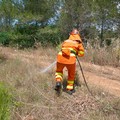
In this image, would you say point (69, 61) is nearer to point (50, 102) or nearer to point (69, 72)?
point (69, 72)

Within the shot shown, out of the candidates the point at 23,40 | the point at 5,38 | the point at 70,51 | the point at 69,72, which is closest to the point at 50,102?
the point at 69,72

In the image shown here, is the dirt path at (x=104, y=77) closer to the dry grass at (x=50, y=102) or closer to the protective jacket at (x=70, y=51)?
the dry grass at (x=50, y=102)

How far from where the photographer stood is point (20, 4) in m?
20.4

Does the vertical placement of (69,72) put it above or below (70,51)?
below

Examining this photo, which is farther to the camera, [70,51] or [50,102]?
[70,51]

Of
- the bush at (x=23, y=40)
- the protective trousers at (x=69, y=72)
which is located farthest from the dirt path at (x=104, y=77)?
the bush at (x=23, y=40)

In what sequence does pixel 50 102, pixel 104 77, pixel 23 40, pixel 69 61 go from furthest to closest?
pixel 23 40 → pixel 104 77 → pixel 69 61 → pixel 50 102

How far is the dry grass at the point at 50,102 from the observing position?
5.68 m

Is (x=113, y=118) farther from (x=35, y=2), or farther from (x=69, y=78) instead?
(x=35, y=2)

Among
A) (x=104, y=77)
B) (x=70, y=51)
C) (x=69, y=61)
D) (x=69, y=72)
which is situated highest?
(x=70, y=51)

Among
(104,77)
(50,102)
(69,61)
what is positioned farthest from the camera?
(104,77)

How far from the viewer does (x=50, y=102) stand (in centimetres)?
609

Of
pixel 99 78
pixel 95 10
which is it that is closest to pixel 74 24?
pixel 95 10

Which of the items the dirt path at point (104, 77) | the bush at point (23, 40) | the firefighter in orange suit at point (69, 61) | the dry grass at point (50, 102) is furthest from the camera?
the bush at point (23, 40)
